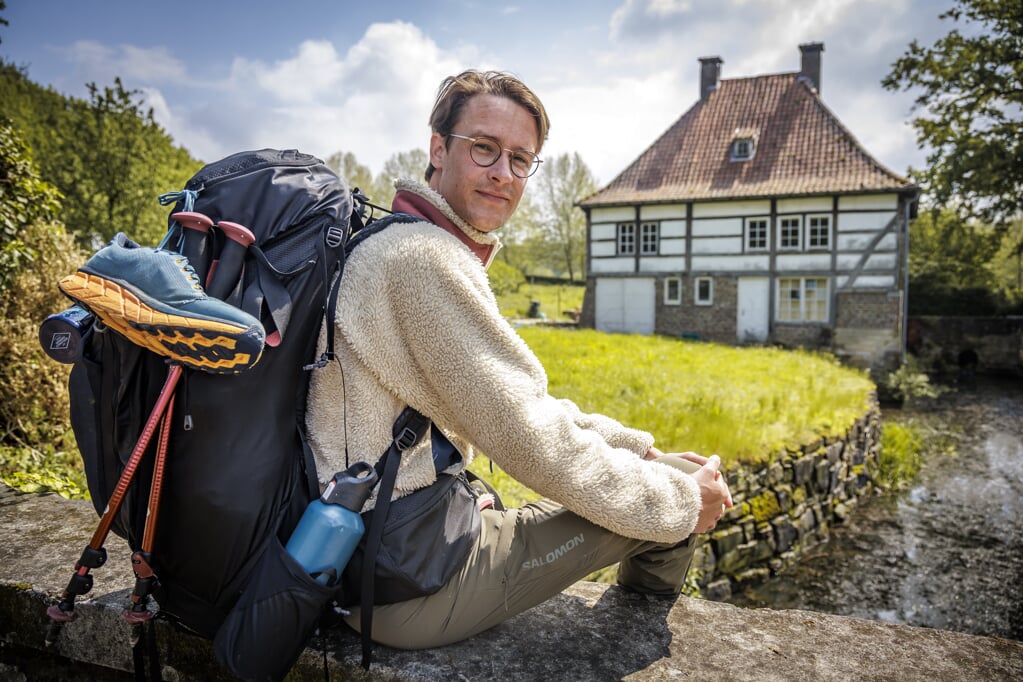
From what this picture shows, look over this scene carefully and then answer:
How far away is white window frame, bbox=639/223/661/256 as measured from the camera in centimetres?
2278

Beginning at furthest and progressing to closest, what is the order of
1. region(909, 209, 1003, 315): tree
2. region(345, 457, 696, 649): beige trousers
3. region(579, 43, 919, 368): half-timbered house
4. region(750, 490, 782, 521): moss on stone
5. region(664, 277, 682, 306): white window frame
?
region(909, 209, 1003, 315): tree
region(664, 277, 682, 306): white window frame
region(579, 43, 919, 368): half-timbered house
region(750, 490, 782, 521): moss on stone
region(345, 457, 696, 649): beige trousers

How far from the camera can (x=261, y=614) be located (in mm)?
1264

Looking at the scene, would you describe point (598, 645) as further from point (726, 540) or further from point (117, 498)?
point (726, 540)

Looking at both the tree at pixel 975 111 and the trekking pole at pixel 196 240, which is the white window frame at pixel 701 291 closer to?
the tree at pixel 975 111

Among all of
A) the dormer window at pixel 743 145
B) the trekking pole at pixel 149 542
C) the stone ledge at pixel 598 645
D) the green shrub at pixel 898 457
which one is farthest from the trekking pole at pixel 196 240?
the dormer window at pixel 743 145

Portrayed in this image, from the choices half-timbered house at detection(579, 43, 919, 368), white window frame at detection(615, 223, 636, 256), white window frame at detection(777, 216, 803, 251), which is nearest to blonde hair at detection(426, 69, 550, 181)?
half-timbered house at detection(579, 43, 919, 368)

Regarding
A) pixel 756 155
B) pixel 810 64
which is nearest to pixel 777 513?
pixel 756 155

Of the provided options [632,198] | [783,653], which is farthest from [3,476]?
[632,198]

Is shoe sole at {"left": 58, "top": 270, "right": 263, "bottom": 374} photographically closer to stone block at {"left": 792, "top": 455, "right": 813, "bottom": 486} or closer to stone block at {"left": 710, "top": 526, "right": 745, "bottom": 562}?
stone block at {"left": 710, "top": 526, "right": 745, "bottom": 562}

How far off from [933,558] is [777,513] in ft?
5.99

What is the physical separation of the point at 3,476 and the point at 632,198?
21.5m

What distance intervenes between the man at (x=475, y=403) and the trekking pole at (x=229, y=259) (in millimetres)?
219

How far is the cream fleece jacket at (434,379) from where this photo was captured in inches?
55.4

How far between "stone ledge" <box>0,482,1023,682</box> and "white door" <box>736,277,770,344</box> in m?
20.5
